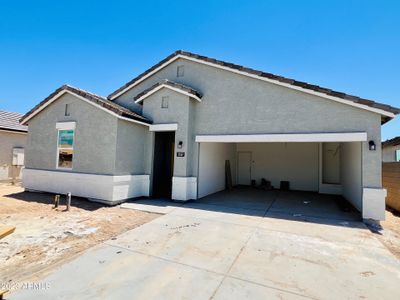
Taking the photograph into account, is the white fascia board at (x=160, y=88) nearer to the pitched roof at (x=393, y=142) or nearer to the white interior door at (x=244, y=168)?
the white interior door at (x=244, y=168)

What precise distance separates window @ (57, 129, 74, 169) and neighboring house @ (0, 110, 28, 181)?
849cm

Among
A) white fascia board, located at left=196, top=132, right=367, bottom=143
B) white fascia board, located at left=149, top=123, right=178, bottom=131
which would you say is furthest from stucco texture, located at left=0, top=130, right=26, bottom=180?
white fascia board, located at left=196, top=132, right=367, bottom=143

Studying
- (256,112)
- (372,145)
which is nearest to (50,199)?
(256,112)

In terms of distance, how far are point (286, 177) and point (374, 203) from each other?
951 centimetres

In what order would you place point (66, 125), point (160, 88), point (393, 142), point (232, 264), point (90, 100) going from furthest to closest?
point (393, 142) → point (160, 88) → point (66, 125) → point (90, 100) → point (232, 264)

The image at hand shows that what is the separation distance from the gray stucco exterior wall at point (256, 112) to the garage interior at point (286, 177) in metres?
1.24

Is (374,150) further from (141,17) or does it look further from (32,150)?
(32,150)

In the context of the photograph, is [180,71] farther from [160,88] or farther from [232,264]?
[232,264]

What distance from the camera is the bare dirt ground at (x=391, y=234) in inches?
232

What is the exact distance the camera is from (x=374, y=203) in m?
8.00

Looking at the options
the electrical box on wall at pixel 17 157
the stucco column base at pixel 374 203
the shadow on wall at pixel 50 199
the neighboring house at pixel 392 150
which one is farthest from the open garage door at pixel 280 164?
the electrical box on wall at pixel 17 157

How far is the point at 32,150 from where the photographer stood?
12.3m

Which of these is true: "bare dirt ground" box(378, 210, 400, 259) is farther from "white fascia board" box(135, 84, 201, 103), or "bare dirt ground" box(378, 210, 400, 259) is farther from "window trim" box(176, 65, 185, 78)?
"window trim" box(176, 65, 185, 78)

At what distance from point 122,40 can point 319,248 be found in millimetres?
13173
